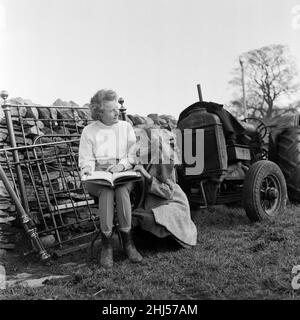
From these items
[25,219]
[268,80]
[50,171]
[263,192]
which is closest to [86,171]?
[25,219]

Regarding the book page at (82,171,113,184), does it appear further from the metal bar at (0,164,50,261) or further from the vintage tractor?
the vintage tractor

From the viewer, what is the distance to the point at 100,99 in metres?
3.36

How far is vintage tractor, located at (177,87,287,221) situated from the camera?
3.94 metres

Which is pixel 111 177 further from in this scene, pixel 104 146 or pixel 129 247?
pixel 129 247

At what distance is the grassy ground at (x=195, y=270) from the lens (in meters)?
2.41

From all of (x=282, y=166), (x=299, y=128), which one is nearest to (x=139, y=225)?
(x=282, y=166)

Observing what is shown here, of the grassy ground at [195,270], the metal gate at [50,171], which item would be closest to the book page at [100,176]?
the grassy ground at [195,270]

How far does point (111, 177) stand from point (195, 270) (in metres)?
0.95

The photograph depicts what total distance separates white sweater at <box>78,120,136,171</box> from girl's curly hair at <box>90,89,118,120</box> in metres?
0.11

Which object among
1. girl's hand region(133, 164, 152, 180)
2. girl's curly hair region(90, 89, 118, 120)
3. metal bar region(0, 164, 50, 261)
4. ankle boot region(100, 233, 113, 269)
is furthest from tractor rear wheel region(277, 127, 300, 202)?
metal bar region(0, 164, 50, 261)

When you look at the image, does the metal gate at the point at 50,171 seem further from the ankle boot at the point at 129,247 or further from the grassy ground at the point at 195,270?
the ankle boot at the point at 129,247
